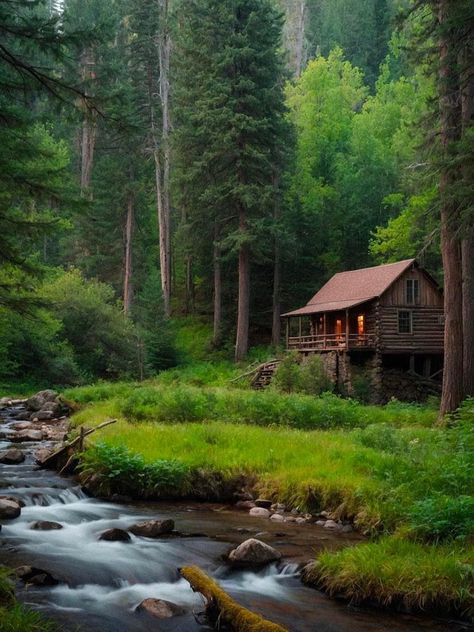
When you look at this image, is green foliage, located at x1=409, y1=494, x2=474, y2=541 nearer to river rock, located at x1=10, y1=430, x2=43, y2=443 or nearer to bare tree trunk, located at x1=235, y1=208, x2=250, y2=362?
river rock, located at x1=10, y1=430, x2=43, y2=443

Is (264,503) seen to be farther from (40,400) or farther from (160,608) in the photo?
(40,400)

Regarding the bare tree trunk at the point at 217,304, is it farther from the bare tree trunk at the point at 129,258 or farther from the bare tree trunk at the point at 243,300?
the bare tree trunk at the point at 129,258

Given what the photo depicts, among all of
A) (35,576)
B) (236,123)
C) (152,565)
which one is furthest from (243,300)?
(35,576)

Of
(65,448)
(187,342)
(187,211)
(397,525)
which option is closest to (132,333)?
(187,342)

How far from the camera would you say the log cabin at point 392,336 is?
30384 mm

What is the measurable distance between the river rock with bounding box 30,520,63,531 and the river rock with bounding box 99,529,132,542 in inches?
36.5

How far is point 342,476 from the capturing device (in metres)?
10.8

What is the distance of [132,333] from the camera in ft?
110

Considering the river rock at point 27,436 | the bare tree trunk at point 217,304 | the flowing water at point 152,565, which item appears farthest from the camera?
the bare tree trunk at point 217,304

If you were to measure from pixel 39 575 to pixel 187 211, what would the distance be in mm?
38077

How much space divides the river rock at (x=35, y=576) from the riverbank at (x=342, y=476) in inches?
125

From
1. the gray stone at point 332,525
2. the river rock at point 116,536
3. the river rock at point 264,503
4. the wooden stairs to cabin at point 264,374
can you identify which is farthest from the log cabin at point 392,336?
the river rock at point 116,536

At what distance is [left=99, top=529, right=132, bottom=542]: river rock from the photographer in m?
8.84

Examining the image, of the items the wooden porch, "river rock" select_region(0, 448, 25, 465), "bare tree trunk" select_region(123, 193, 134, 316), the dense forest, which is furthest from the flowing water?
"bare tree trunk" select_region(123, 193, 134, 316)
